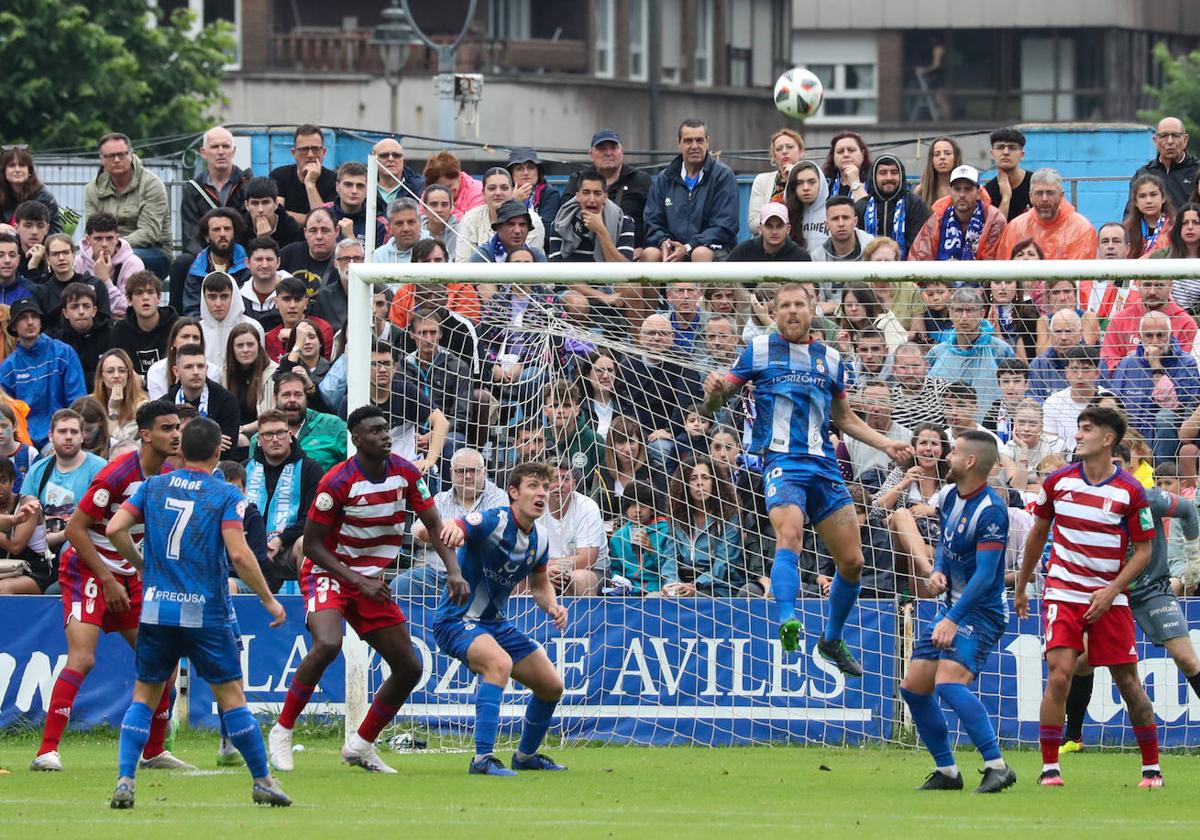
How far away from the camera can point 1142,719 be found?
1127 cm

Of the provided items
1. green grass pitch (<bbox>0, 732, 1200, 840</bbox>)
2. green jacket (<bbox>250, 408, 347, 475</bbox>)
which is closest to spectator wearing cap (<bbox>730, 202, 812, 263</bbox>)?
green jacket (<bbox>250, 408, 347, 475</bbox>)

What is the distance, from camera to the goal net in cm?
1376

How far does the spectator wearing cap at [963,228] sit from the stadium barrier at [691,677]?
3462 millimetres

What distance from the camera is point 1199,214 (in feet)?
48.5

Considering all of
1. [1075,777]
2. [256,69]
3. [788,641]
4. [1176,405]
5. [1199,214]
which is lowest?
[1075,777]

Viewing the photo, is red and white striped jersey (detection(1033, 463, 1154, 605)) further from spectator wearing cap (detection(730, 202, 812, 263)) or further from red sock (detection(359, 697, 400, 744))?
spectator wearing cap (detection(730, 202, 812, 263))

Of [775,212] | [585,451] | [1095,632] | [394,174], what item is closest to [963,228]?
[775,212]

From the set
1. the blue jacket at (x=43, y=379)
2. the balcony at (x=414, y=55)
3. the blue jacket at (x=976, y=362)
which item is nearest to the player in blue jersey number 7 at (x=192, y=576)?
the blue jacket at (x=976, y=362)

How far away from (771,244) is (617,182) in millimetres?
2257

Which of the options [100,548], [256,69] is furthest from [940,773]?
[256,69]

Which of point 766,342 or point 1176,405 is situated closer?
point 766,342

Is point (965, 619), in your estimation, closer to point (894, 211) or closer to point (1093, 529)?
point (1093, 529)

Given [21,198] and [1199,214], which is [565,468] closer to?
[1199,214]

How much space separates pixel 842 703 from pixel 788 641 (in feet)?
9.38
